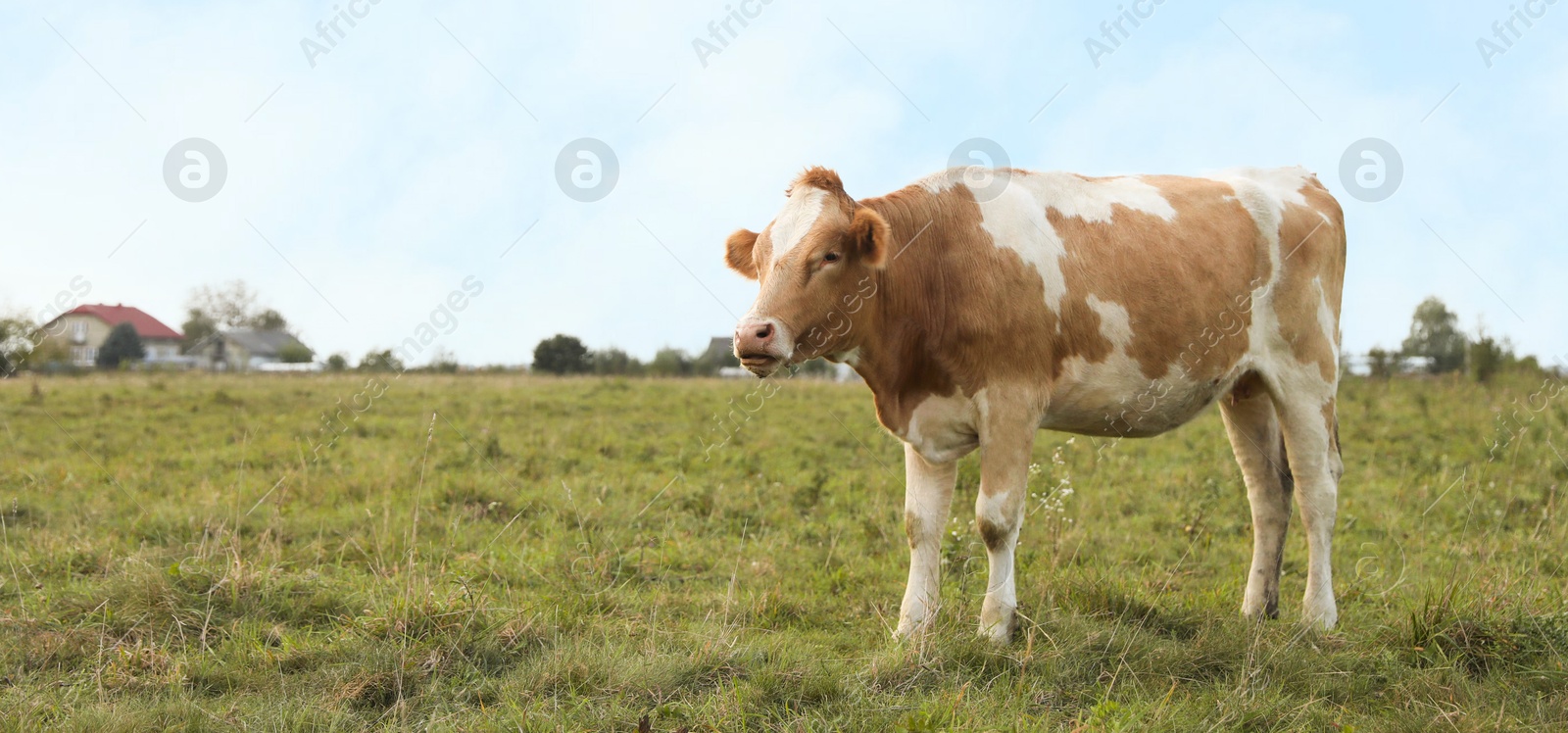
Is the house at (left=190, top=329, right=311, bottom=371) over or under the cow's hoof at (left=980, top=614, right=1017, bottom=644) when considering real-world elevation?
over

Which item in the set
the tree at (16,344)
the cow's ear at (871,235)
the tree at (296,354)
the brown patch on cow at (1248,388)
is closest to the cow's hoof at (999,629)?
the cow's ear at (871,235)

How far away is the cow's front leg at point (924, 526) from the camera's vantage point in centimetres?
491

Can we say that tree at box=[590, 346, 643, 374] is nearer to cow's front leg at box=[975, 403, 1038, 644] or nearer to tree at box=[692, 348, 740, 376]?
tree at box=[692, 348, 740, 376]

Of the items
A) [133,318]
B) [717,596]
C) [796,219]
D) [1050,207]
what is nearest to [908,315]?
[796,219]

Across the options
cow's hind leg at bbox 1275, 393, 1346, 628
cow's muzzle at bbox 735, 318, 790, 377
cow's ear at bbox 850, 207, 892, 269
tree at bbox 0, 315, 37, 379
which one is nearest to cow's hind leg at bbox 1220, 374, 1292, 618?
cow's hind leg at bbox 1275, 393, 1346, 628

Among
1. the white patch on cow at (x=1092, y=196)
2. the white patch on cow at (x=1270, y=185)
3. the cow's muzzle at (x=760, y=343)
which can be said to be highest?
the white patch on cow at (x=1270, y=185)

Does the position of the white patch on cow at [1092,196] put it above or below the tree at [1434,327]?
below

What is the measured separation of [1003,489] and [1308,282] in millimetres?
2558

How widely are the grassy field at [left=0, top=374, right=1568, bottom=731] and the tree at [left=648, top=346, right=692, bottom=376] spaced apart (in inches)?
727

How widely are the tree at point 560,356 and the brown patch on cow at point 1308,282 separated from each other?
1221 centimetres

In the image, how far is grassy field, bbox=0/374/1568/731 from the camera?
3.86 metres

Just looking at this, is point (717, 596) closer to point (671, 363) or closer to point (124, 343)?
point (671, 363)

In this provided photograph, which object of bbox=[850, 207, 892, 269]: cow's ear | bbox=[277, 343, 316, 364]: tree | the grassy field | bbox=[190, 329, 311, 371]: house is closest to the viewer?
the grassy field

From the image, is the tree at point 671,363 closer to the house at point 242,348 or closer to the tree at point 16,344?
the tree at point 16,344
